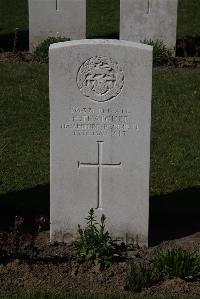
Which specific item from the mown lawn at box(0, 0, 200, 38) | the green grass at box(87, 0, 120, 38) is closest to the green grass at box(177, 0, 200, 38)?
the mown lawn at box(0, 0, 200, 38)

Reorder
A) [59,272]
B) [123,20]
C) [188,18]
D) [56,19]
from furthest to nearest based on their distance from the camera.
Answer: [188,18], [56,19], [123,20], [59,272]

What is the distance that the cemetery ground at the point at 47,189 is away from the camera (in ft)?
21.8

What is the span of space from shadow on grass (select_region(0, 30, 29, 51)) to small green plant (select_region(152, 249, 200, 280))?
28.9ft

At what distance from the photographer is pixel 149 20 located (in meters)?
14.2

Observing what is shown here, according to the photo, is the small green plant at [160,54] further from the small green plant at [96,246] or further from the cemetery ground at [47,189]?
the small green plant at [96,246]

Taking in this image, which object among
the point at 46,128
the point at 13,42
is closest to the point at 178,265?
the point at 46,128

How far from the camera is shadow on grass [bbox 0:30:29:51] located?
15.2m

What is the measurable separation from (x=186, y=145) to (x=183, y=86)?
2250mm

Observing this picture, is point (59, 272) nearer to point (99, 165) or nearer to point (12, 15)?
point (99, 165)

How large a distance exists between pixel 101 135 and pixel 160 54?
6855 millimetres

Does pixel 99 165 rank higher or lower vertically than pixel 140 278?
higher

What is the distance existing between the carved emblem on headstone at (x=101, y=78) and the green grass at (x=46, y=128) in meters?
2.18

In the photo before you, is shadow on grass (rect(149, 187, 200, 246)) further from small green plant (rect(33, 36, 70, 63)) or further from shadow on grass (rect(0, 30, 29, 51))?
shadow on grass (rect(0, 30, 29, 51))

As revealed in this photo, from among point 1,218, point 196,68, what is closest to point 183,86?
point 196,68
